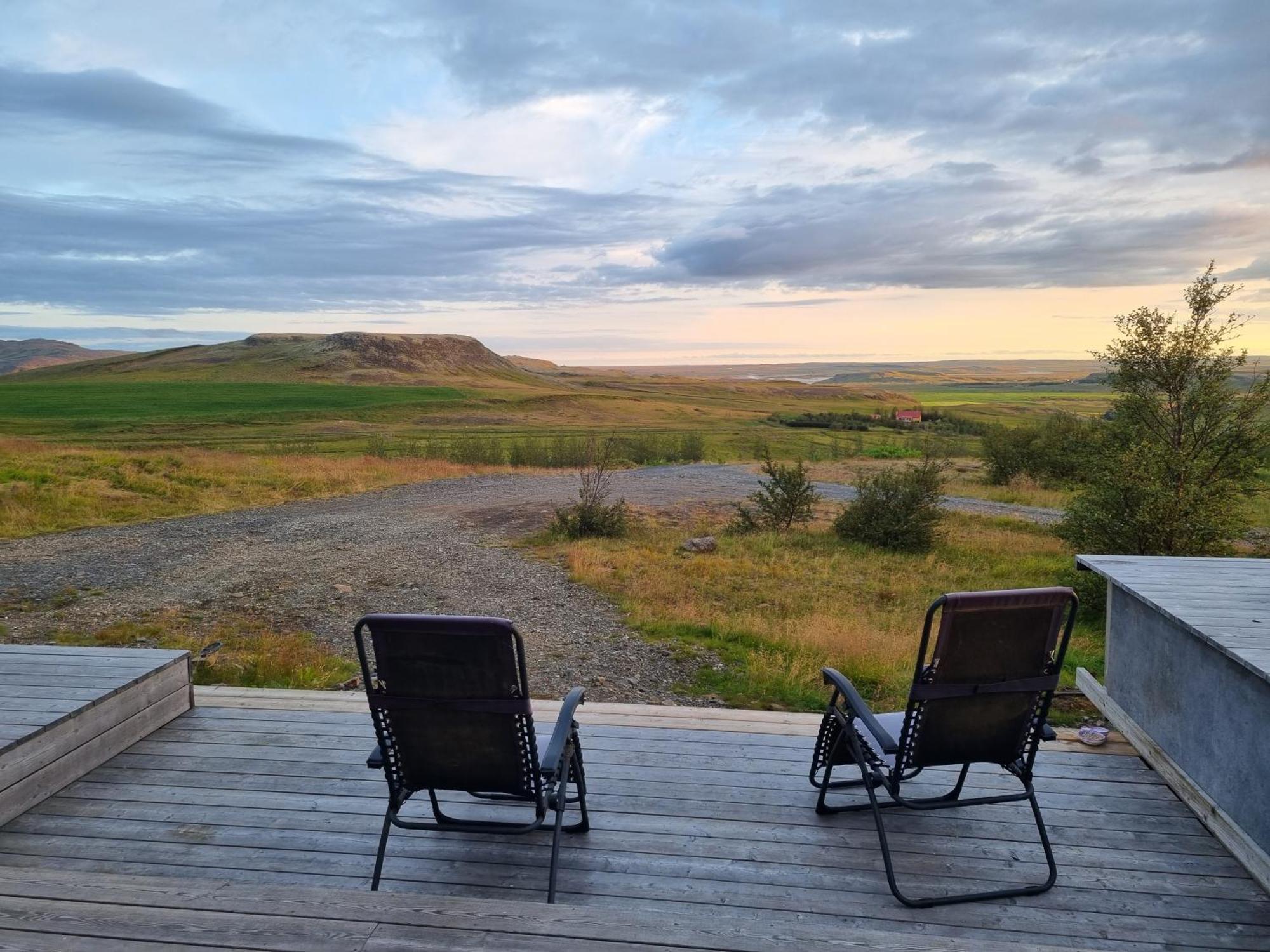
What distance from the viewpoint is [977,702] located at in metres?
2.79

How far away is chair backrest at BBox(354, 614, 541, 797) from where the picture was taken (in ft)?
8.04

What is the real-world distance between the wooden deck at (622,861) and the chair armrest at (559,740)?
1.37 ft

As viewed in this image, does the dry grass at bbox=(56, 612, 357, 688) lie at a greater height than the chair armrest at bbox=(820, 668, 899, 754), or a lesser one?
lesser

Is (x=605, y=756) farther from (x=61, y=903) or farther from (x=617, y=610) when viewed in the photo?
(x=617, y=610)

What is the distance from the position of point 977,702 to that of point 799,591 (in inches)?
324

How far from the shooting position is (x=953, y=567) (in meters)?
13.3

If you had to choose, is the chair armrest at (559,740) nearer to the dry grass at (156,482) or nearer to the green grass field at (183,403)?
the dry grass at (156,482)

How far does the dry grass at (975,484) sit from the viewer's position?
938 inches

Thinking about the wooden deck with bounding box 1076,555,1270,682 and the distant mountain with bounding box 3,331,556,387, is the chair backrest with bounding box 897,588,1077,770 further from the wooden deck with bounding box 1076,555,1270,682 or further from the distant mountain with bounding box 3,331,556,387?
the distant mountain with bounding box 3,331,556,387

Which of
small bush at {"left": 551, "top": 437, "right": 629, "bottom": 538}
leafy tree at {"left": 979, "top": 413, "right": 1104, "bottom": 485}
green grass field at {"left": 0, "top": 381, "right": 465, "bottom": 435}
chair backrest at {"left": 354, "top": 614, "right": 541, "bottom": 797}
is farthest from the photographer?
green grass field at {"left": 0, "top": 381, "right": 465, "bottom": 435}

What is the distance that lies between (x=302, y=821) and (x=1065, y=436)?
1127 inches

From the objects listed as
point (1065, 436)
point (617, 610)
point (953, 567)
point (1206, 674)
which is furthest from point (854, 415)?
point (1206, 674)

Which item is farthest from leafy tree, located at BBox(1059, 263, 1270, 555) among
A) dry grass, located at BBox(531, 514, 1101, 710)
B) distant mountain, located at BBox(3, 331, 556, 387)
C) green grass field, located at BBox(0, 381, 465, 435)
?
distant mountain, located at BBox(3, 331, 556, 387)

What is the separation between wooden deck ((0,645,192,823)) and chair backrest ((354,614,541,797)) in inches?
64.6
